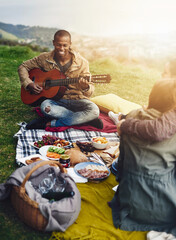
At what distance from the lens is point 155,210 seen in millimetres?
Result: 2348

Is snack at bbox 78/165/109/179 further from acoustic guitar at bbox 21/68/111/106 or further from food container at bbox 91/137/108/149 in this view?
acoustic guitar at bbox 21/68/111/106

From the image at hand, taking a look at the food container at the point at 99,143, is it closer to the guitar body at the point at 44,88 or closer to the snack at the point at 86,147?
the snack at the point at 86,147

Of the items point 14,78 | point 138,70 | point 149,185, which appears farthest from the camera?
point 138,70

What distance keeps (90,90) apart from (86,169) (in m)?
1.78

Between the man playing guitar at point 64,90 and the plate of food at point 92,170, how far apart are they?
4.60 ft

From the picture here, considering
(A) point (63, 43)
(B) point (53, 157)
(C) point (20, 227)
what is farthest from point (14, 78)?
(C) point (20, 227)

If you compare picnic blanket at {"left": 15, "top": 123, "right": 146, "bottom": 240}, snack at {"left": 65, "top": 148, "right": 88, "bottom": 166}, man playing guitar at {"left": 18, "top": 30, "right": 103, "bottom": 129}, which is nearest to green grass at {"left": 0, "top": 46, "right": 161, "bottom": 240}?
picnic blanket at {"left": 15, "top": 123, "right": 146, "bottom": 240}

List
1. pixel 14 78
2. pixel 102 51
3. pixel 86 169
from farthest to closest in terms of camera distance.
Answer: pixel 102 51
pixel 14 78
pixel 86 169

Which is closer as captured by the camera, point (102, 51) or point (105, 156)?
point (105, 156)

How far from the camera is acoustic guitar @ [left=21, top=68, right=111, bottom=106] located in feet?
14.9

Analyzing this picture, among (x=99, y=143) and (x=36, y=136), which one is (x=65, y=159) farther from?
(x=36, y=136)

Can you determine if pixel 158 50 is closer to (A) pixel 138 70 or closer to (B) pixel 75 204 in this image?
(A) pixel 138 70

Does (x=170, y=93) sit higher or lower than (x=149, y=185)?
higher

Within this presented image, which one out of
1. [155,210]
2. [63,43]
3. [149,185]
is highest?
[63,43]
